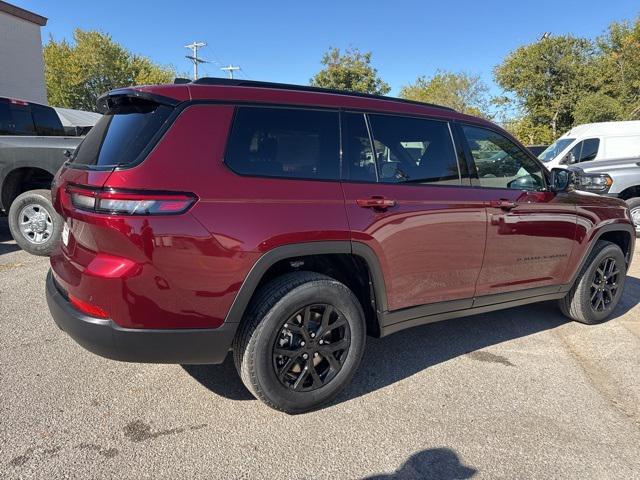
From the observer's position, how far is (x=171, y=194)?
228 cm

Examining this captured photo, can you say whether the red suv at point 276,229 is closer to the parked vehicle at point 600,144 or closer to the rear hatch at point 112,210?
the rear hatch at point 112,210

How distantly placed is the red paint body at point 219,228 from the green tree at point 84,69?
111 feet

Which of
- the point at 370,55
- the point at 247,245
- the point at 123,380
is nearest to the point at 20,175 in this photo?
the point at 123,380

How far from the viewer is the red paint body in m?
2.27

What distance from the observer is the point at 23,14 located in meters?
19.6

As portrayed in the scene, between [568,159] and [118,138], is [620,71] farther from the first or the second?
[118,138]

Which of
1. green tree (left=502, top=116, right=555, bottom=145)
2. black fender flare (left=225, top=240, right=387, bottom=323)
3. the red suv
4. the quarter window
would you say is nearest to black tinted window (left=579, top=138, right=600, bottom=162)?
the quarter window

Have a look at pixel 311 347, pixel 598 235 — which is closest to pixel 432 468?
pixel 311 347

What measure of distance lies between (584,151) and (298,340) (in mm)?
9929

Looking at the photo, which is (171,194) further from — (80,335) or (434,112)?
(434,112)

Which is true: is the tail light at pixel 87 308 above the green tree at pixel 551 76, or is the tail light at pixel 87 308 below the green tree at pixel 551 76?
below

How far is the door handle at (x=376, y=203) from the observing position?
9.25ft

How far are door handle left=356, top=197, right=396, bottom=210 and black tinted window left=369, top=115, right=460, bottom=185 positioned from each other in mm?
168

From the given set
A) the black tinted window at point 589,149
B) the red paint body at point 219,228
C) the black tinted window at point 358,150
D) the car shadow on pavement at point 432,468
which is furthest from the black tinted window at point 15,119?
the black tinted window at point 589,149
